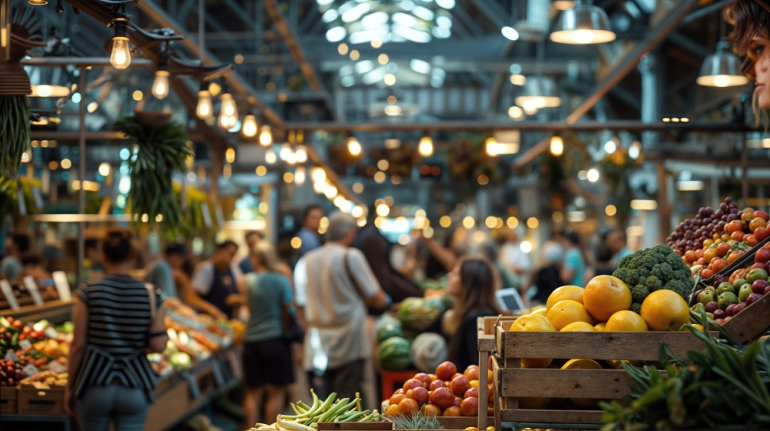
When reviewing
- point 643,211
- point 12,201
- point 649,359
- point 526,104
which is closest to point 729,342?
point 649,359

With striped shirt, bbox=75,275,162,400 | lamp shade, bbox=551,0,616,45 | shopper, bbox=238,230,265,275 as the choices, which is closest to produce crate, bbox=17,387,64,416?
striped shirt, bbox=75,275,162,400

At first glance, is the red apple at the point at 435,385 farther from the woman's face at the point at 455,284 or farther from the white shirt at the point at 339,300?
the white shirt at the point at 339,300

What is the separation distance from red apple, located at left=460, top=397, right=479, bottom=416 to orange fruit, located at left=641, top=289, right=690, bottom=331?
77 cm

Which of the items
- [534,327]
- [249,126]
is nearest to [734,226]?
[534,327]

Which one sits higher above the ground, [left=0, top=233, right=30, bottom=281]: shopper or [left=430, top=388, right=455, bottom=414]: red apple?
[left=0, top=233, right=30, bottom=281]: shopper

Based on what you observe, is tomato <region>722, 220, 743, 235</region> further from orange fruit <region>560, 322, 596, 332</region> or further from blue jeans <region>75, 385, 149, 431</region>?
blue jeans <region>75, 385, 149, 431</region>

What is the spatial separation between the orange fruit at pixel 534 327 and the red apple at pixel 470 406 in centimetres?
54

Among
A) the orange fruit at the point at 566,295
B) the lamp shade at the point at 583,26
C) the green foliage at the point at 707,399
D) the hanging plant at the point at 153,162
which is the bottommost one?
the green foliage at the point at 707,399

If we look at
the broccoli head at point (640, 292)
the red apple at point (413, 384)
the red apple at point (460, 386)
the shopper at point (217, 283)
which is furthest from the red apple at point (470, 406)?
the shopper at point (217, 283)

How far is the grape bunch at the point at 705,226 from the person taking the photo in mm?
3629

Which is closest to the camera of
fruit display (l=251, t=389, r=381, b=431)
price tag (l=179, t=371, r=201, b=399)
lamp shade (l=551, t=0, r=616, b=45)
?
fruit display (l=251, t=389, r=381, b=431)

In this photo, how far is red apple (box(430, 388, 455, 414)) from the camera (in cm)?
325

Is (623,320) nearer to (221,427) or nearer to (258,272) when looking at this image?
(258,272)

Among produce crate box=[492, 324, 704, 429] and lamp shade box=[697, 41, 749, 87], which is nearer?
produce crate box=[492, 324, 704, 429]
